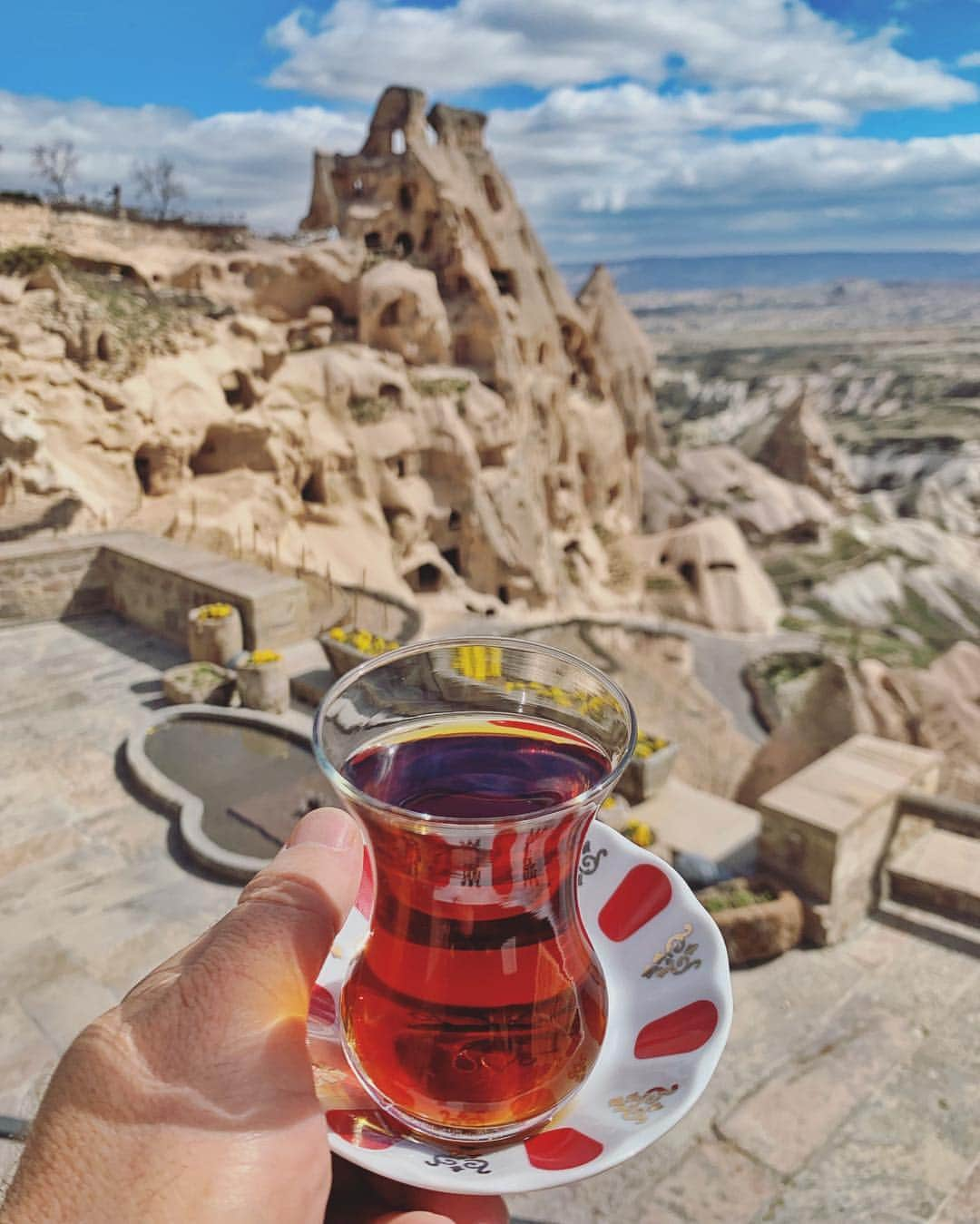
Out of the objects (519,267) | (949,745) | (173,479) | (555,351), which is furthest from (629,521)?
(949,745)

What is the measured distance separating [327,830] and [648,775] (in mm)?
6297

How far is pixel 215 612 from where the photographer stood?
7.43m

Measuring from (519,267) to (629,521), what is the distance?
40.5 ft

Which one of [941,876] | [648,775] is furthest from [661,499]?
[941,876]

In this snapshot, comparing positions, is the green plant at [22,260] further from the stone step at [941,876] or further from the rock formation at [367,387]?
the stone step at [941,876]

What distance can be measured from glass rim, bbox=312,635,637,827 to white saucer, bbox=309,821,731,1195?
0.33m

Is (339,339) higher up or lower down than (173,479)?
higher up

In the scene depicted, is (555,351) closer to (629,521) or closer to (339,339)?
(629,521)

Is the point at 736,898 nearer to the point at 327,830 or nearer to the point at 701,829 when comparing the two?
the point at 701,829

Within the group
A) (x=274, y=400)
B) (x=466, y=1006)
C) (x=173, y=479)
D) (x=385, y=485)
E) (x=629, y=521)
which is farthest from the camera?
(x=629, y=521)

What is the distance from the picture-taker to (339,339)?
82.2ft

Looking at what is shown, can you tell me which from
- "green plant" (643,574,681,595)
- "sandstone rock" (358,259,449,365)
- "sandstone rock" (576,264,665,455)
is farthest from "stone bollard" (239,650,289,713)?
"sandstone rock" (576,264,665,455)

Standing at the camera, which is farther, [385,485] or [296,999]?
[385,485]

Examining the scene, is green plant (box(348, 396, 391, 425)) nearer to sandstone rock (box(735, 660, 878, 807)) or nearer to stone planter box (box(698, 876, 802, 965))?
sandstone rock (box(735, 660, 878, 807))
